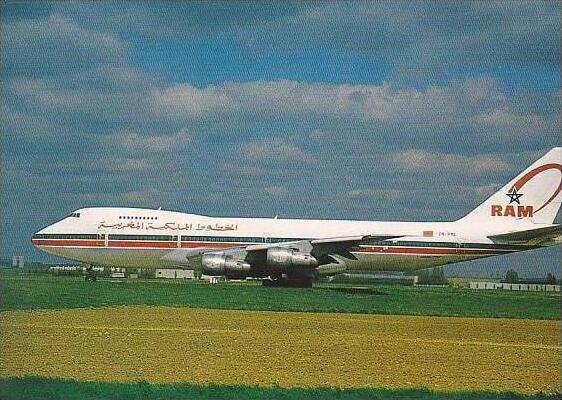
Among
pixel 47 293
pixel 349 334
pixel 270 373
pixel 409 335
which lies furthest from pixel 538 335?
pixel 47 293

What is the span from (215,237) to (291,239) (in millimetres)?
4046

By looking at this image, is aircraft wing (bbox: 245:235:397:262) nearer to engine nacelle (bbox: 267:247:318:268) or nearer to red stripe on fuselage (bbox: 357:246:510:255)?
engine nacelle (bbox: 267:247:318:268)

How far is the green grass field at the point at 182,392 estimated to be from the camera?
Answer: 10344 millimetres

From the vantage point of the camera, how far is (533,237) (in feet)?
130

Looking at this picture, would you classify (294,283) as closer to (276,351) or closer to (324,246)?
(324,246)

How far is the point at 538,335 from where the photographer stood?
19.5m

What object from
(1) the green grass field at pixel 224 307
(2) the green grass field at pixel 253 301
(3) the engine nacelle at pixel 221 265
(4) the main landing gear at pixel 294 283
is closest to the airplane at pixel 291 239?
(4) the main landing gear at pixel 294 283

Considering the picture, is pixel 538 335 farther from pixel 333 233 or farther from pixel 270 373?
pixel 333 233

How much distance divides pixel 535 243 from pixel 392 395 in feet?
103

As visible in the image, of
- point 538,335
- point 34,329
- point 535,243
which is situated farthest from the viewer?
point 535,243

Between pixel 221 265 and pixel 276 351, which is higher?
pixel 221 265

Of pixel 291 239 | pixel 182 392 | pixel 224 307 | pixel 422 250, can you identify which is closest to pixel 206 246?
pixel 291 239

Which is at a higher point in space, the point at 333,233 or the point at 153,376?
the point at 333,233

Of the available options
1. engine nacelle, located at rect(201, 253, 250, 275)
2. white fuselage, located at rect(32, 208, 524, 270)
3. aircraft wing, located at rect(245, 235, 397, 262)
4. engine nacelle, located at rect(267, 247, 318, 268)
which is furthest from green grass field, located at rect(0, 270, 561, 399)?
aircraft wing, located at rect(245, 235, 397, 262)
